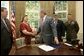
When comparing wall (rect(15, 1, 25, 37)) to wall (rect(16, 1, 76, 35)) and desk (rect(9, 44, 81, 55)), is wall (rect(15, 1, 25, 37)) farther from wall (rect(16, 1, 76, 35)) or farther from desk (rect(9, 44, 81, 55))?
desk (rect(9, 44, 81, 55))

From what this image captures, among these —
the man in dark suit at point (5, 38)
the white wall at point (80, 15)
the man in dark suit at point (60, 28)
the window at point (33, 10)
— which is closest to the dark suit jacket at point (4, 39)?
the man in dark suit at point (5, 38)

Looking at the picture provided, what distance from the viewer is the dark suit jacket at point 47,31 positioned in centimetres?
133

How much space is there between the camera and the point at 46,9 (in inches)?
50.8

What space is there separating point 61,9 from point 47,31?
261 mm

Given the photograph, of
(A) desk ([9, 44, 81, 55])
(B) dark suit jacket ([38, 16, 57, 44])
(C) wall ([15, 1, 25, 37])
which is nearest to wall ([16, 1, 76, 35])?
(C) wall ([15, 1, 25, 37])

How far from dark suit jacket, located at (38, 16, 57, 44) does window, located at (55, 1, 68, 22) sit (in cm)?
10

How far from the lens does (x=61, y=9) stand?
1.29 metres

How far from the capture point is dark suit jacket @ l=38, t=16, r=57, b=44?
1332 millimetres

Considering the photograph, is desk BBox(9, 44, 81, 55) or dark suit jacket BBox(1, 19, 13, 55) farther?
desk BBox(9, 44, 81, 55)

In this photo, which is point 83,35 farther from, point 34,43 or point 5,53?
point 5,53

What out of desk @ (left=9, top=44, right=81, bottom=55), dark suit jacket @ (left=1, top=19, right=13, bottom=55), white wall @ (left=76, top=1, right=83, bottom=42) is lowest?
desk @ (left=9, top=44, right=81, bottom=55)

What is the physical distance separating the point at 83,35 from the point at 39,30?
0.42 metres

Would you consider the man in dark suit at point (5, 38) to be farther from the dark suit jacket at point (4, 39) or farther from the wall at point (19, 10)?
the wall at point (19, 10)

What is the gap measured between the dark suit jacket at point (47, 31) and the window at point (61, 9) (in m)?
0.10
